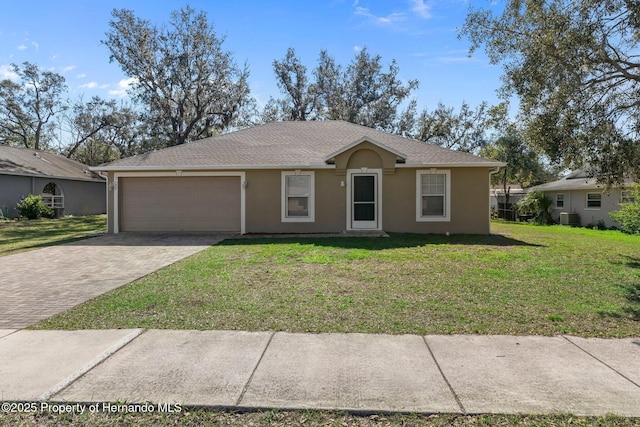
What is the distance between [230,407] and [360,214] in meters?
11.0

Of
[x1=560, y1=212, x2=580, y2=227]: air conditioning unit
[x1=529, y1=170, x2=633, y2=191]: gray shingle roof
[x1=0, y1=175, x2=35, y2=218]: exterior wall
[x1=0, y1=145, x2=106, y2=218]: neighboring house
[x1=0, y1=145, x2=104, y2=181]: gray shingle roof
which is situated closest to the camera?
[x1=529, y1=170, x2=633, y2=191]: gray shingle roof

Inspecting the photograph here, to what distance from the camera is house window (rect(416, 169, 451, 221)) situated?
43.5ft

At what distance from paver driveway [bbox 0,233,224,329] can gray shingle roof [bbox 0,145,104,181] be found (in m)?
13.7

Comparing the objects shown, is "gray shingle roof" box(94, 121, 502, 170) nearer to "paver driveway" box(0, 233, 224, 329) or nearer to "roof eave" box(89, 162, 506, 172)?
"roof eave" box(89, 162, 506, 172)

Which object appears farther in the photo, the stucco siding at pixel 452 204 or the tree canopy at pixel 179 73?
the tree canopy at pixel 179 73

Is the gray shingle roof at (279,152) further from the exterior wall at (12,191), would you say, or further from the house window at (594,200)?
the house window at (594,200)

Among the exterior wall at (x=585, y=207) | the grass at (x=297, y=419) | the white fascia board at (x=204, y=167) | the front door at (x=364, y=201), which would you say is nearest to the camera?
the grass at (x=297, y=419)

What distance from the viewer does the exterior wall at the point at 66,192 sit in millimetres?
21078

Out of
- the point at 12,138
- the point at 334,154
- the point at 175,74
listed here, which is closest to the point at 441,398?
the point at 334,154

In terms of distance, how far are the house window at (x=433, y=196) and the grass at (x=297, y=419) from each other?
10917mm

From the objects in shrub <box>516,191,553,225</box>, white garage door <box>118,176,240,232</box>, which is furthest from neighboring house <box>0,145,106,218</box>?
shrub <box>516,191,553,225</box>

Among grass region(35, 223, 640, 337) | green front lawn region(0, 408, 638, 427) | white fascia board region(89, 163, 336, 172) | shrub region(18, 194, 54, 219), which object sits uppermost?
white fascia board region(89, 163, 336, 172)

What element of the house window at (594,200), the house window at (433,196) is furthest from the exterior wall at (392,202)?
the house window at (594,200)

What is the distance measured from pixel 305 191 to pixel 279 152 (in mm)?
2056
